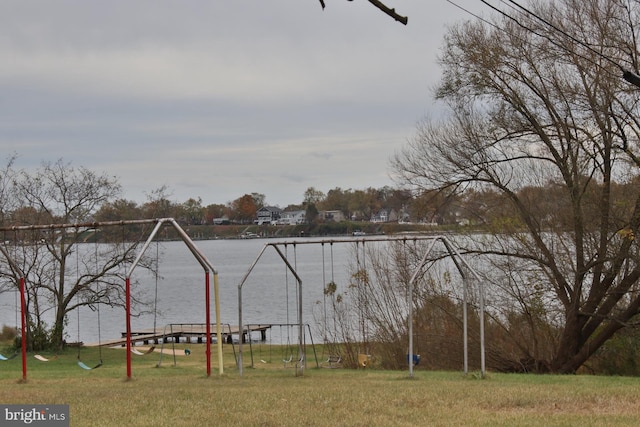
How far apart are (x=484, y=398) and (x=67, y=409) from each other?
16.7ft

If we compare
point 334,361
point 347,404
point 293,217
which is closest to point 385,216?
point 334,361

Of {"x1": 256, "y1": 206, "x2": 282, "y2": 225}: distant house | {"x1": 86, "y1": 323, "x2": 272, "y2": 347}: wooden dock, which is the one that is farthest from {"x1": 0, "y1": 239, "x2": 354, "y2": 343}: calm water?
{"x1": 256, "y1": 206, "x2": 282, "y2": 225}: distant house

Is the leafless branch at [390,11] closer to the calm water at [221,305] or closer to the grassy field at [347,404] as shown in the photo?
the grassy field at [347,404]

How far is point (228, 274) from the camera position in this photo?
80188mm

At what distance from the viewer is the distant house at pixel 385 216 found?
87.2 feet

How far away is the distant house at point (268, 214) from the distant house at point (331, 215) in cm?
1182

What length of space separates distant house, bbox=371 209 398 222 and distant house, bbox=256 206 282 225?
81.1 feet

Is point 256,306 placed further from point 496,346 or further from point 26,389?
point 26,389

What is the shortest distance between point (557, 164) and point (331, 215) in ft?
79.2

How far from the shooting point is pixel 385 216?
2912 centimetres

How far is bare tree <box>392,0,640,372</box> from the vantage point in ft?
65.7

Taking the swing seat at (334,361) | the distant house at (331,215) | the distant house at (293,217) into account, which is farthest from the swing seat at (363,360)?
the distant house at (293,217)

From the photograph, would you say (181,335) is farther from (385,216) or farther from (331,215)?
(385,216)

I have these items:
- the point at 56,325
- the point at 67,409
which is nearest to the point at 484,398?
the point at 67,409
